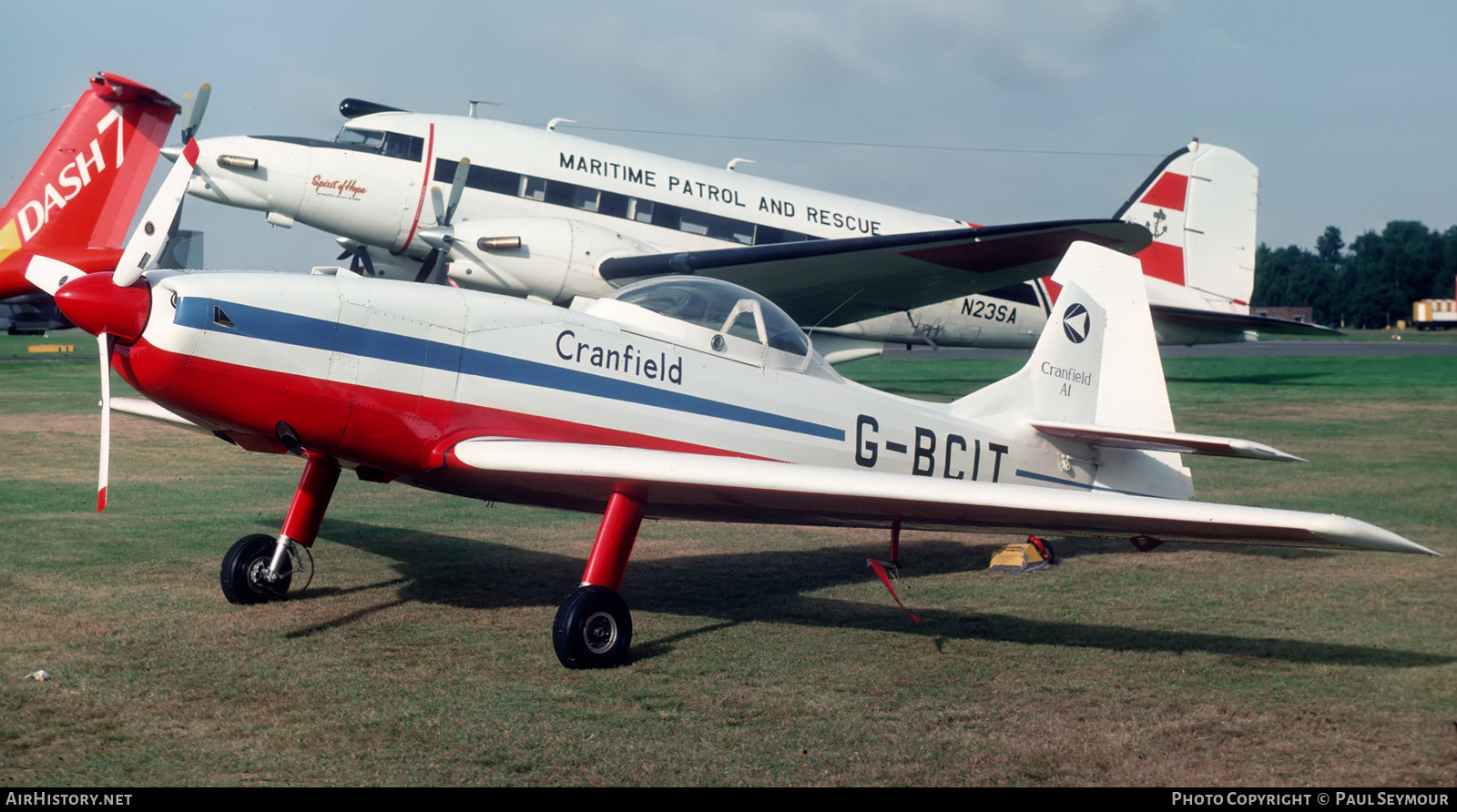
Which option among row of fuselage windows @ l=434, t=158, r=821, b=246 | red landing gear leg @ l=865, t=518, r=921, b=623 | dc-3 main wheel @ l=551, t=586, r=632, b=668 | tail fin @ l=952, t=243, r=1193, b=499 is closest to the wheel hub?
dc-3 main wheel @ l=551, t=586, r=632, b=668

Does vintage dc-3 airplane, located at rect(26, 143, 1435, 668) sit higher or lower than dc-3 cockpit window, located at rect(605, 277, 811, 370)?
lower

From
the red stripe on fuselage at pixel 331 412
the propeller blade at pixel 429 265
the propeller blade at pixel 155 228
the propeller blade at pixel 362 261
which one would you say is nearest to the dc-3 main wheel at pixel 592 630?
the red stripe on fuselage at pixel 331 412

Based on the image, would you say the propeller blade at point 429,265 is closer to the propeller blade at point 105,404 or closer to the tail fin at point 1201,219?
the propeller blade at point 105,404

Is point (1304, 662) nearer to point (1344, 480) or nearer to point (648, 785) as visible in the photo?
point (648, 785)

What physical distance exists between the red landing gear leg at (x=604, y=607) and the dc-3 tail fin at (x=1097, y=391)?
2.87 m

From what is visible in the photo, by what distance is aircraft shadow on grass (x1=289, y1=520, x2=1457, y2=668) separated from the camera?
213 inches

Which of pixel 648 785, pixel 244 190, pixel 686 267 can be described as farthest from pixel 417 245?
pixel 648 785

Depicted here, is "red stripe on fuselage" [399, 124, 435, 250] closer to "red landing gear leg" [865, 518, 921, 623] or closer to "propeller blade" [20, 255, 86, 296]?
"propeller blade" [20, 255, 86, 296]

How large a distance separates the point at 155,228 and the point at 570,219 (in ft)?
35.0

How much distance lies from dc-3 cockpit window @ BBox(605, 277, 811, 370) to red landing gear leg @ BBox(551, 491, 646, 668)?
115cm

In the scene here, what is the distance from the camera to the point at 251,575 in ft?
19.7

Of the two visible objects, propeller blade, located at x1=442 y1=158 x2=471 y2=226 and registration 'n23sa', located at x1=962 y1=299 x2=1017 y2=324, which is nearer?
propeller blade, located at x1=442 y1=158 x2=471 y2=226

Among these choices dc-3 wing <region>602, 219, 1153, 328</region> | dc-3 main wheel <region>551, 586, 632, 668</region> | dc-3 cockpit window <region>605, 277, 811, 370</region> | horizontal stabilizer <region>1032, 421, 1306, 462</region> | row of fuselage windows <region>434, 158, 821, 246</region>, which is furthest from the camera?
row of fuselage windows <region>434, 158, 821, 246</region>

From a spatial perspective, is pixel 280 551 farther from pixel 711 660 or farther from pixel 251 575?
pixel 711 660
